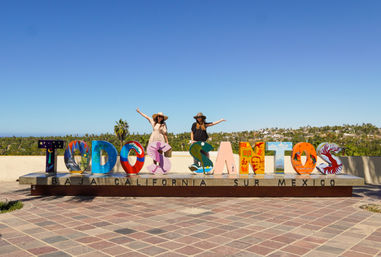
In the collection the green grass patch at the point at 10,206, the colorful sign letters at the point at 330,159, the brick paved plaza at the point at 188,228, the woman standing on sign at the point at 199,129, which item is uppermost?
the woman standing on sign at the point at 199,129

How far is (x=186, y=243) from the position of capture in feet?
18.6

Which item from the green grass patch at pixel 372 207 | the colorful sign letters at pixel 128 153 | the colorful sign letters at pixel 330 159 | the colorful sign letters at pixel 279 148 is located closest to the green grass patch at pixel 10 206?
the colorful sign letters at pixel 128 153

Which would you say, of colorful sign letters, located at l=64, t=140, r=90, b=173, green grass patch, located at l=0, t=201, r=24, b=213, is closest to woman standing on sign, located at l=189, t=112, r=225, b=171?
colorful sign letters, located at l=64, t=140, r=90, b=173

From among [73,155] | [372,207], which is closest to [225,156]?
[372,207]

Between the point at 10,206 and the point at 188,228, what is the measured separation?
207 inches

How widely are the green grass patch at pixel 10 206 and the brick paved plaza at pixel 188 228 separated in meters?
0.27

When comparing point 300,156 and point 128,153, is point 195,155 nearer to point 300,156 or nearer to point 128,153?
point 128,153

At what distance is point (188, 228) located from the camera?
6.67 meters

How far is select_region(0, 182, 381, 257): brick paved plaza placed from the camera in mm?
5363

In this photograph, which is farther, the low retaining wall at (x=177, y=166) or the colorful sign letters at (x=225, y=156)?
the low retaining wall at (x=177, y=166)

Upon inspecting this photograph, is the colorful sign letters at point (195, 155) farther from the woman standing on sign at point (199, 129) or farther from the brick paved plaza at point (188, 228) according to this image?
the brick paved plaza at point (188, 228)

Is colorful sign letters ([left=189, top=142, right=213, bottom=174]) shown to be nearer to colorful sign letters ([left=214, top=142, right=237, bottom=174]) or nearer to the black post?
colorful sign letters ([left=214, top=142, right=237, bottom=174])

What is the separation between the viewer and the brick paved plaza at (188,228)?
211 inches

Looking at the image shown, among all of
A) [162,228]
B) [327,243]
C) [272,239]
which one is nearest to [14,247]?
[162,228]
